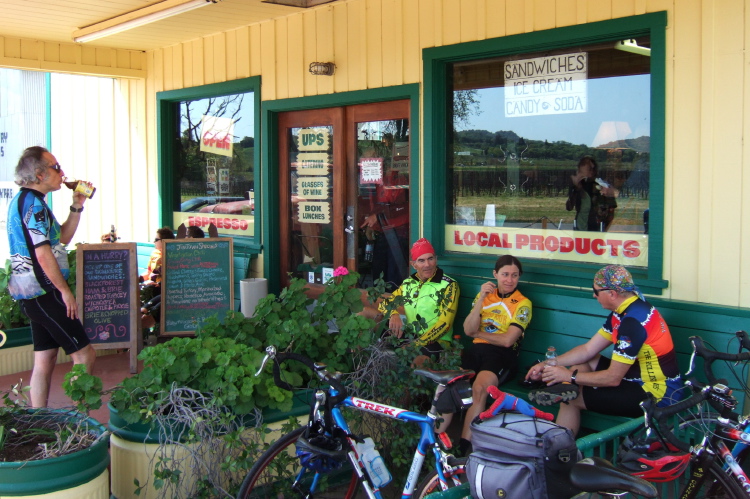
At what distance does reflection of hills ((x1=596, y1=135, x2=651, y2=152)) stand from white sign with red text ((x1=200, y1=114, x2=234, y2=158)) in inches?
179

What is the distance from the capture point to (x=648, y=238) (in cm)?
458

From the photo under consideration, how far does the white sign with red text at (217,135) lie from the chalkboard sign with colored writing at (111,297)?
2092 millimetres

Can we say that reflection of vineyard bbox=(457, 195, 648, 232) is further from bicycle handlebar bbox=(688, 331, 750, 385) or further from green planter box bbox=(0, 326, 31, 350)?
green planter box bbox=(0, 326, 31, 350)

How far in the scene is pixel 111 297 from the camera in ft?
20.9

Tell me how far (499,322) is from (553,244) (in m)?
0.73

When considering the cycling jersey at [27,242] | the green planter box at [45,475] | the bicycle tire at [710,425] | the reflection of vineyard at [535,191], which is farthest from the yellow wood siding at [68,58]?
the bicycle tire at [710,425]

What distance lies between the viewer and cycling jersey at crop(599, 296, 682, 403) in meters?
3.81

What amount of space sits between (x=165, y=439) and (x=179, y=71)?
599cm

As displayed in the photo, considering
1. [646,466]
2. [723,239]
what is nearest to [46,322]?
[646,466]

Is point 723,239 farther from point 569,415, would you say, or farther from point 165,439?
point 165,439

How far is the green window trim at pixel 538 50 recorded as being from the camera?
4.43 meters

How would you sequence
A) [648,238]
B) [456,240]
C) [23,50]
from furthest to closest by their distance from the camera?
1. [23,50]
2. [456,240]
3. [648,238]

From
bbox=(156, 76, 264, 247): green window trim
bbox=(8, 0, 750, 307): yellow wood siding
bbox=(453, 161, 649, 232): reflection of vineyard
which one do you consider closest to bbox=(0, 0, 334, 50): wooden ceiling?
bbox=(8, 0, 750, 307): yellow wood siding

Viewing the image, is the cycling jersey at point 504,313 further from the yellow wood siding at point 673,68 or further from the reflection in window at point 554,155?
the yellow wood siding at point 673,68
